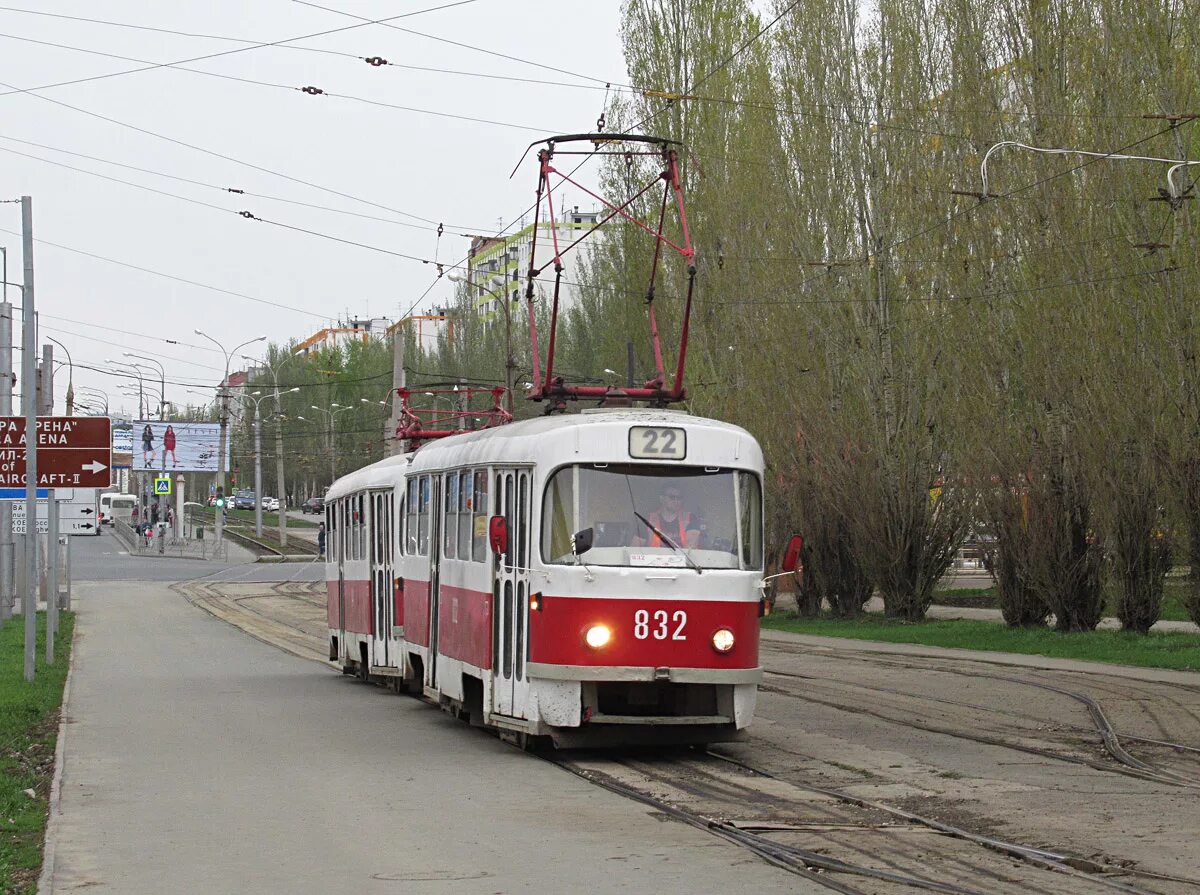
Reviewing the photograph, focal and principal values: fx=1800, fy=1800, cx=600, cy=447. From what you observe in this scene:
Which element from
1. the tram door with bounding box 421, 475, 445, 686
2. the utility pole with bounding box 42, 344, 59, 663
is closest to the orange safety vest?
the tram door with bounding box 421, 475, 445, 686

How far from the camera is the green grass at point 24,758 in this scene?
949 cm

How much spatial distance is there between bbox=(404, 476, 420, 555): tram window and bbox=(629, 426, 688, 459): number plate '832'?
18.4 feet

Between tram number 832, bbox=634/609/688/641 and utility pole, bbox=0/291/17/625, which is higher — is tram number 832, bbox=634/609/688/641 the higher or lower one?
the lower one

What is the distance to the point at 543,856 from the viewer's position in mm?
9117

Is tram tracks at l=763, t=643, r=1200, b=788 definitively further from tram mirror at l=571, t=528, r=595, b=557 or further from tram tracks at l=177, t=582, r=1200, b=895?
tram mirror at l=571, t=528, r=595, b=557

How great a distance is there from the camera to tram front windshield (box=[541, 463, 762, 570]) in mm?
13641

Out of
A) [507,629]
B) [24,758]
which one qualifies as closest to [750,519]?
[507,629]

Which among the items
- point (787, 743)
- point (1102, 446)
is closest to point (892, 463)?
point (1102, 446)

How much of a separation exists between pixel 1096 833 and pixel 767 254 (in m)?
29.8

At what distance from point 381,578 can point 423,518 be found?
3.26m

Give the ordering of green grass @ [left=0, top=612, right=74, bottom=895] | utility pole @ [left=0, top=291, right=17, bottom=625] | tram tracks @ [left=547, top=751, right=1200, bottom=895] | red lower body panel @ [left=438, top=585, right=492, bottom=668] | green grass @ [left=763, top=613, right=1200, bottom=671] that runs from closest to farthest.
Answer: tram tracks @ [left=547, top=751, right=1200, bottom=895]
green grass @ [left=0, top=612, right=74, bottom=895]
red lower body panel @ [left=438, top=585, right=492, bottom=668]
green grass @ [left=763, top=613, right=1200, bottom=671]
utility pole @ [left=0, top=291, right=17, bottom=625]

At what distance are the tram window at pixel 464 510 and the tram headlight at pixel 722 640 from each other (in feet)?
10.6

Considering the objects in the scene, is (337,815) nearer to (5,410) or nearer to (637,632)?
(637,632)

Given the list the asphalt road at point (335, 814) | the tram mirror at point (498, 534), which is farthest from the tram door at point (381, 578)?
the tram mirror at point (498, 534)
